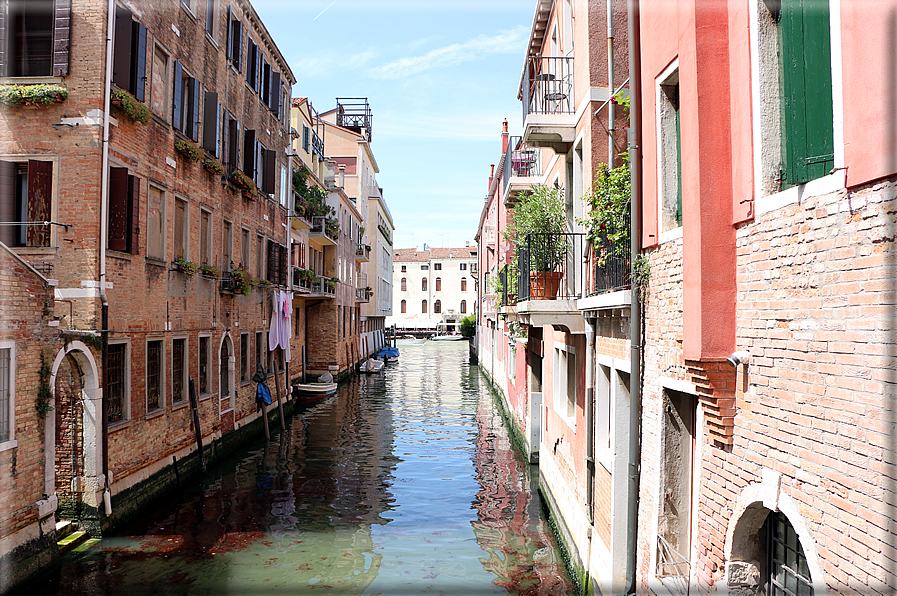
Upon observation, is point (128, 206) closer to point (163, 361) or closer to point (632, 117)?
point (163, 361)

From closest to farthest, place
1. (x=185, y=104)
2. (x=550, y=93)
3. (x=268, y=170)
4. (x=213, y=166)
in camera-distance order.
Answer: (x=550, y=93)
(x=185, y=104)
(x=213, y=166)
(x=268, y=170)

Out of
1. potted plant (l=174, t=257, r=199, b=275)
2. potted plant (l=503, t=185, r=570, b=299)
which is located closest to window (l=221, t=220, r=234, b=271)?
potted plant (l=174, t=257, r=199, b=275)

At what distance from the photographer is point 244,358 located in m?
16.8

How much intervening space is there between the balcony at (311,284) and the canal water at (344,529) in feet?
21.8

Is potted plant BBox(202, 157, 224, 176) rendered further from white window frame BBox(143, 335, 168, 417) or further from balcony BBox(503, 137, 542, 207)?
balcony BBox(503, 137, 542, 207)

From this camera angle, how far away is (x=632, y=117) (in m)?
5.76

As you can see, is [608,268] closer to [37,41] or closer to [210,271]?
[37,41]

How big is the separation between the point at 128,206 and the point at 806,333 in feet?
32.5

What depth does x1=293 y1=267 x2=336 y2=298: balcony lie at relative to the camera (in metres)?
22.8

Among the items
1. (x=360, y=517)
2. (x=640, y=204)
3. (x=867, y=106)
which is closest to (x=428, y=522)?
(x=360, y=517)

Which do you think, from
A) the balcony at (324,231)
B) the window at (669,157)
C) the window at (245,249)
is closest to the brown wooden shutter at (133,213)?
the window at (245,249)

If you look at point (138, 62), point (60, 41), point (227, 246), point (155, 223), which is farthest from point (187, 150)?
point (227, 246)

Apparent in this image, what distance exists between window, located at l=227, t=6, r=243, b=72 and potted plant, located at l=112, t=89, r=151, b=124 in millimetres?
5357

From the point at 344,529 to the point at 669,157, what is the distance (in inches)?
292
